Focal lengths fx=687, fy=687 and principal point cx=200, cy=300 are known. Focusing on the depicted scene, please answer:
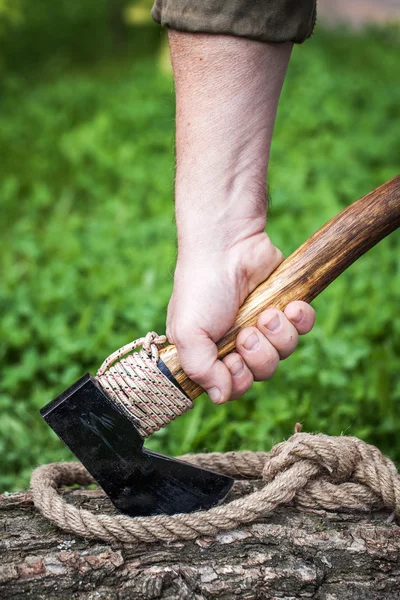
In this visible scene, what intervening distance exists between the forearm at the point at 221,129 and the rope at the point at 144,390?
1.09 feet

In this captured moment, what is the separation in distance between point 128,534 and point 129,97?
595 centimetres

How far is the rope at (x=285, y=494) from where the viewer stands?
1.69m

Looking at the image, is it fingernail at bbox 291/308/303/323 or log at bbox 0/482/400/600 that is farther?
fingernail at bbox 291/308/303/323

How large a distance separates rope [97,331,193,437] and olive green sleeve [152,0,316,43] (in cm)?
81

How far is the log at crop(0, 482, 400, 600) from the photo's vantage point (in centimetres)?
161

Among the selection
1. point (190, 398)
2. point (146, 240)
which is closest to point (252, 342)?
point (190, 398)

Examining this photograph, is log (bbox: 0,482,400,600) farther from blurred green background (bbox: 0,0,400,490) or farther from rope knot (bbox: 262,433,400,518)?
blurred green background (bbox: 0,0,400,490)

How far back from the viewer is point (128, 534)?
5.53 ft

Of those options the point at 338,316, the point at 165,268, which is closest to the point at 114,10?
the point at 165,268

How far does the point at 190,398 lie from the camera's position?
6.01 ft

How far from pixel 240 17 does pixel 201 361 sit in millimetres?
858

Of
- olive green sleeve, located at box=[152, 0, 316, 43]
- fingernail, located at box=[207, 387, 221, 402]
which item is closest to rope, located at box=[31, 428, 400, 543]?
fingernail, located at box=[207, 387, 221, 402]

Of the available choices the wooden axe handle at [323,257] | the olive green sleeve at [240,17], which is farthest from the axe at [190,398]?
the olive green sleeve at [240,17]

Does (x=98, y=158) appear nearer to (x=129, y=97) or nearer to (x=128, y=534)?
(x=129, y=97)
